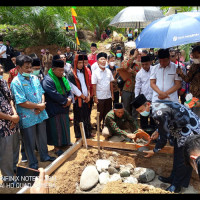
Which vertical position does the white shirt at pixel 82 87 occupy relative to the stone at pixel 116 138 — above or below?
above

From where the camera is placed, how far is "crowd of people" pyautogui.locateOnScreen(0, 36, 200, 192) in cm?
294

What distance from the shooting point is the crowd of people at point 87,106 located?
2.94 meters

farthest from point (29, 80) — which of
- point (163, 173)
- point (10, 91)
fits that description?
point (163, 173)

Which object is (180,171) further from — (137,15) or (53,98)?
(137,15)

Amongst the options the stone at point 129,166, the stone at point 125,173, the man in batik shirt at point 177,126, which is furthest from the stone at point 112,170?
the man in batik shirt at point 177,126

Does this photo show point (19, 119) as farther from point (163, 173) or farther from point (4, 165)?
point (163, 173)

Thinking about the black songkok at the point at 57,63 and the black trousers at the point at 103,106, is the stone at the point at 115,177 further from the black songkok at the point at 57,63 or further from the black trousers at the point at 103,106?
the black songkok at the point at 57,63

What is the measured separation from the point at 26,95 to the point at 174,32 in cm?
257

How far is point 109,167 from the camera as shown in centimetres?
355

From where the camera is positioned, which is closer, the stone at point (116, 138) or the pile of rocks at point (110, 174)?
the pile of rocks at point (110, 174)

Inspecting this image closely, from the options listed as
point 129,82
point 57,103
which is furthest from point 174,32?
point 57,103

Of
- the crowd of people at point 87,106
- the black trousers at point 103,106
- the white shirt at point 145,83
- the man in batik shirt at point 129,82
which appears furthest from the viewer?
the man in batik shirt at point 129,82

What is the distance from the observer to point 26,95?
11.2ft

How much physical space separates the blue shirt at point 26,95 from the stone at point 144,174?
Answer: 1899 mm
